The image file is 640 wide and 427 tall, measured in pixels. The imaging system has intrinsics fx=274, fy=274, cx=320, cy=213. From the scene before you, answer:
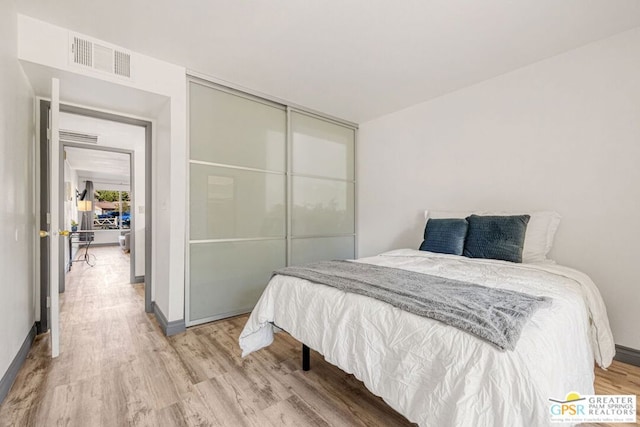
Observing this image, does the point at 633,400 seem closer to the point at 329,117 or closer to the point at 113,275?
the point at 329,117

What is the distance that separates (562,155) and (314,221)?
8.52 feet

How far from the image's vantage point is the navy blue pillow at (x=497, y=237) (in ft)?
7.13

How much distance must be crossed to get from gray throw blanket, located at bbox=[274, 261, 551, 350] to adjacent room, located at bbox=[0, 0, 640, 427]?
13 millimetres

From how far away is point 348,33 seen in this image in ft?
6.85

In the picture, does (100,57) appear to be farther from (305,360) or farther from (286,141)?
(305,360)

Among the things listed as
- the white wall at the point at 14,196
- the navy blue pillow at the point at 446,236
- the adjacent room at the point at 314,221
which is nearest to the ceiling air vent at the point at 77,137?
the adjacent room at the point at 314,221

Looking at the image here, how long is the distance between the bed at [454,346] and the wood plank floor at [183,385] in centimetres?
26

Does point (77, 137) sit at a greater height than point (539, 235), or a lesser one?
greater

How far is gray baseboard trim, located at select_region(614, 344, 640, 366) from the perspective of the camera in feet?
6.53

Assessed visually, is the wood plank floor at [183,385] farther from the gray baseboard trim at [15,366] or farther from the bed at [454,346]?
the bed at [454,346]

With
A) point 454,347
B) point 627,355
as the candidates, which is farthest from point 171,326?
point 627,355

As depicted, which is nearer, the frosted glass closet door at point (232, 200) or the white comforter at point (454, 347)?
the white comforter at point (454, 347)

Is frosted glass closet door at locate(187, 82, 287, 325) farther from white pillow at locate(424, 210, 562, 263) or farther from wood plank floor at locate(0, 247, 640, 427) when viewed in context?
white pillow at locate(424, 210, 562, 263)

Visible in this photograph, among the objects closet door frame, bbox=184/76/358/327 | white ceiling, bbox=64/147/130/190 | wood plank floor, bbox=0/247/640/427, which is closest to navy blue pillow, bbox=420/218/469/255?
wood plank floor, bbox=0/247/640/427
